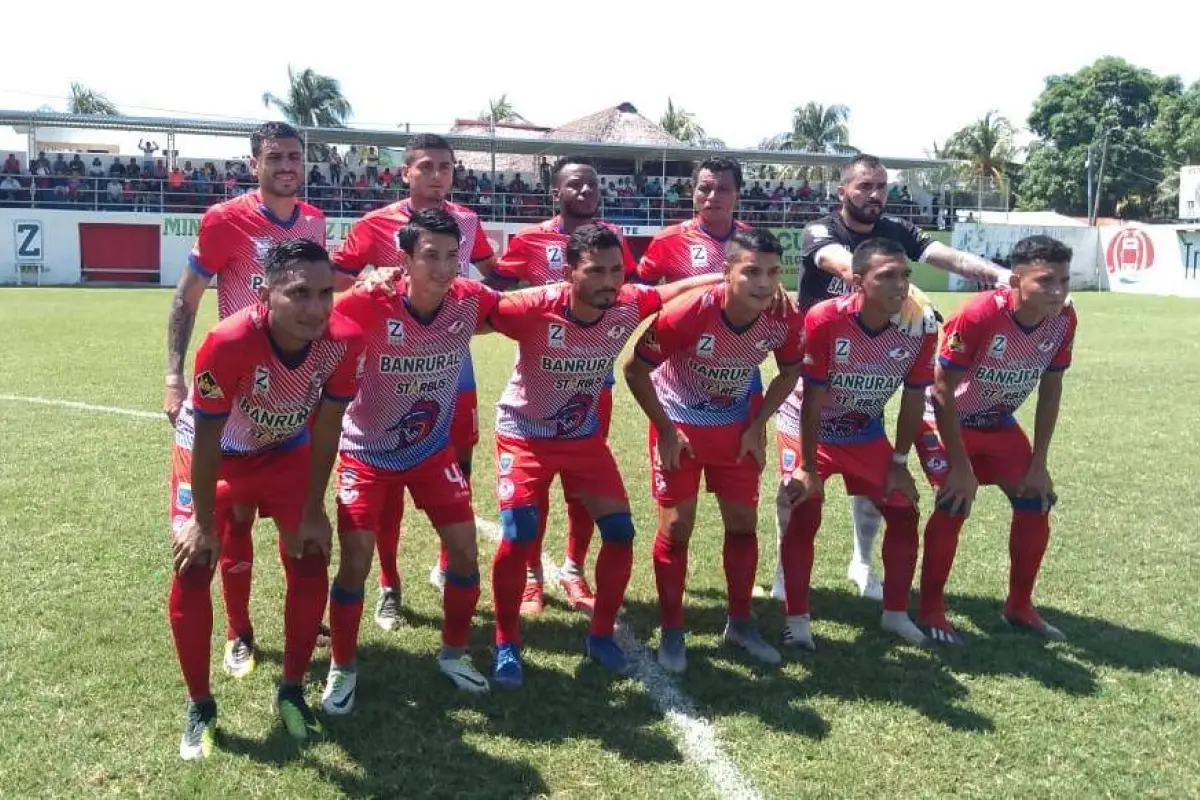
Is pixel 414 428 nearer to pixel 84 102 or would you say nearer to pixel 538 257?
pixel 538 257

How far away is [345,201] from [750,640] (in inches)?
1207

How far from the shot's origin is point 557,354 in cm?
467

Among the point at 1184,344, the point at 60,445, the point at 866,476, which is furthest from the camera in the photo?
the point at 1184,344

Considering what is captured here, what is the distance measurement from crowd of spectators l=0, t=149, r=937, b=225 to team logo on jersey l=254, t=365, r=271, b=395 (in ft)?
92.4

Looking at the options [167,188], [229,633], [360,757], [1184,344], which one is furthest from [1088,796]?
[167,188]

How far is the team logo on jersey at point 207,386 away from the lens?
11.8 feet

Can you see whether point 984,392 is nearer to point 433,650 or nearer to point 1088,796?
point 1088,796

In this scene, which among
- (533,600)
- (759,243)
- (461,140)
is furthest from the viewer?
(461,140)

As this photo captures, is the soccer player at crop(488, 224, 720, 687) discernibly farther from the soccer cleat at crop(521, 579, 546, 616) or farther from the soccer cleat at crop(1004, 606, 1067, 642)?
the soccer cleat at crop(1004, 606, 1067, 642)

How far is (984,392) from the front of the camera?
5180 mm

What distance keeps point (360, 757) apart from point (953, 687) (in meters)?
2.62

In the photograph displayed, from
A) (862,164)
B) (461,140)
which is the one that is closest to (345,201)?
(461,140)

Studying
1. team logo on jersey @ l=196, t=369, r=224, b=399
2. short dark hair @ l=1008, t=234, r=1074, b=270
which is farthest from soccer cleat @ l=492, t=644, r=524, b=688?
short dark hair @ l=1008, t=234, r=1074, b=270

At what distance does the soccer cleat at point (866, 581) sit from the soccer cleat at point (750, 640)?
3.36 ft
